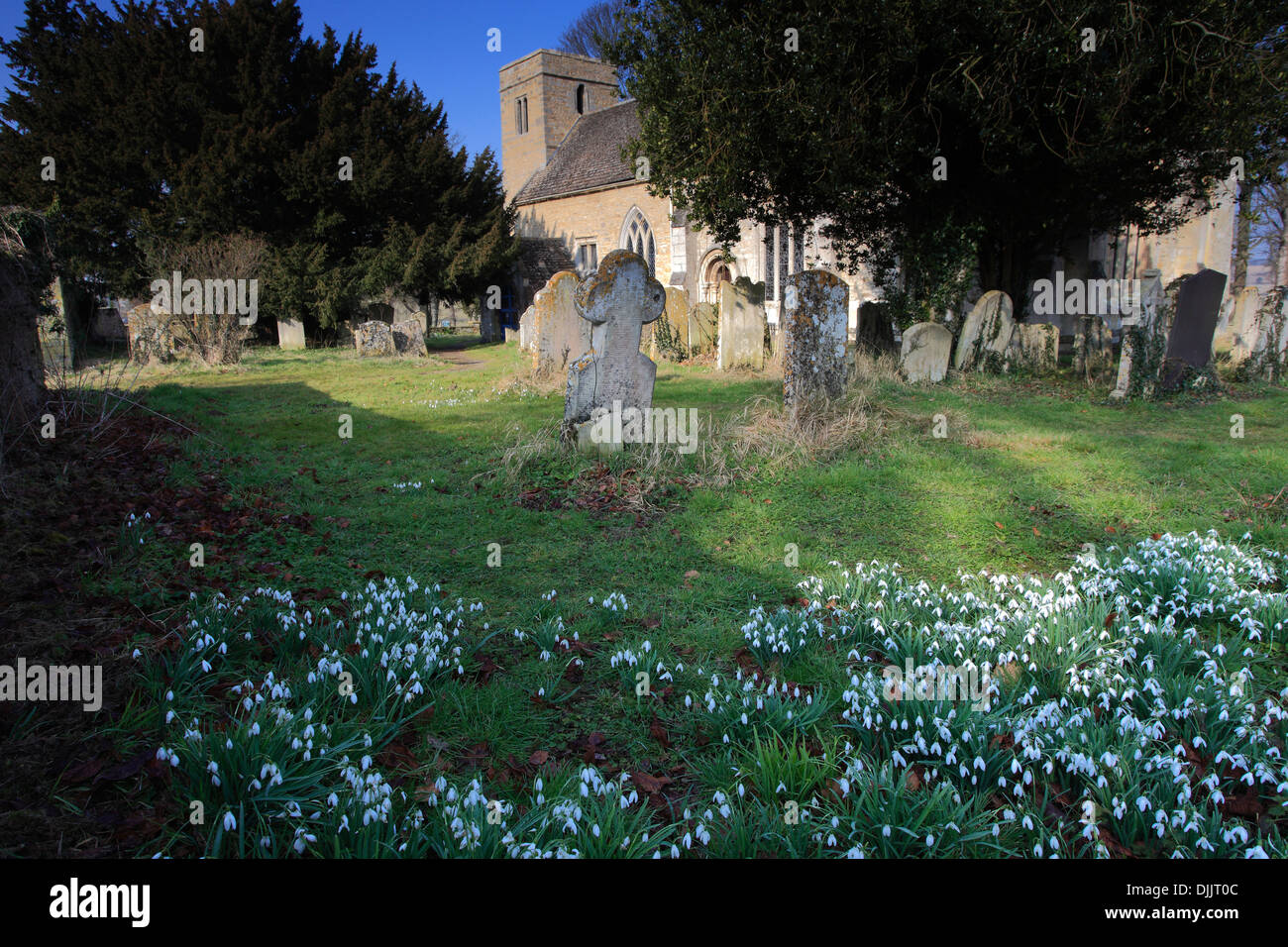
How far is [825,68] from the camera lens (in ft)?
34.3

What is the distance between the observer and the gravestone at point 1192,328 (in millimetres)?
10852

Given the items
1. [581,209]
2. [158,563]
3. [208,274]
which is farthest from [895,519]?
[581,209]

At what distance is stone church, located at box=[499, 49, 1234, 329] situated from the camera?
21906 millimetres

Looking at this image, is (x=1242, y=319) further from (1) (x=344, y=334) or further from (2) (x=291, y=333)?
(2) (x=291, y=333)

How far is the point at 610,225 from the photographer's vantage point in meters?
30.1

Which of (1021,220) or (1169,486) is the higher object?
(1021,220)

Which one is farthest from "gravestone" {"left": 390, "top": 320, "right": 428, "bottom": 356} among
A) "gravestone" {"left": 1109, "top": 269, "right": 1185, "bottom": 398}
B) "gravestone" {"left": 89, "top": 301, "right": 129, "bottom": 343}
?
"gravestone" {"left": 1109, "top": 269, "right": 1185, "bottom": 398}

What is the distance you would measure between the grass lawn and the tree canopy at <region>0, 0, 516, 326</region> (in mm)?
13399

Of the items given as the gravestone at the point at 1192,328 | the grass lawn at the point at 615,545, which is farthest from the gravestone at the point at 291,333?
the gravestone at the point at 1192,328

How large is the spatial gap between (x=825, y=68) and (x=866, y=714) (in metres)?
10.2

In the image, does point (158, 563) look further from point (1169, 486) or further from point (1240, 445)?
point (1240, 445)

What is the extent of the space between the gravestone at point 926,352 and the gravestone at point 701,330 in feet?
16.2

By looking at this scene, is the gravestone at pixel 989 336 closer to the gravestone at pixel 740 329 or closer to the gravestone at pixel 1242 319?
the gravestone at pixel 740 329

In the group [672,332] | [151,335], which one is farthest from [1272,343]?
[151,335]
